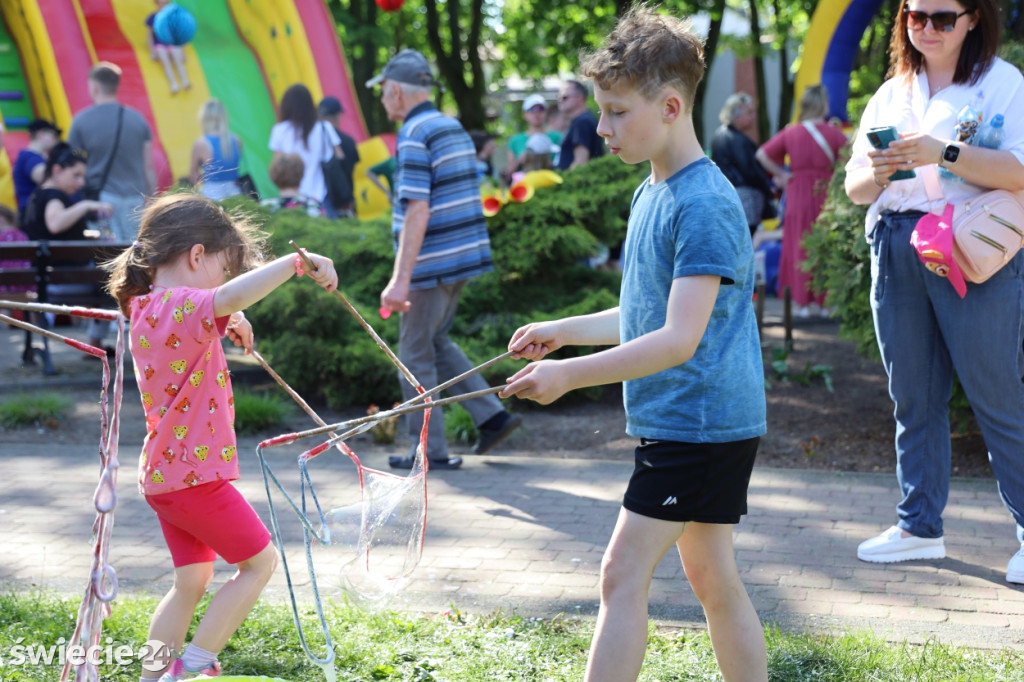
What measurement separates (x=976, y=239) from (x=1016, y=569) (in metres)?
1.20

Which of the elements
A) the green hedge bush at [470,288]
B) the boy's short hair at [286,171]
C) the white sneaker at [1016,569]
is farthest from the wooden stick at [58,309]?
the boy's short hair at [286,171]

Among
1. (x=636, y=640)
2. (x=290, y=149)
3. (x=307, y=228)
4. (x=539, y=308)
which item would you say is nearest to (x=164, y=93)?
(x=290, y=149)

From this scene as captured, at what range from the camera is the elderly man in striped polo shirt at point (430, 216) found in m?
5.67

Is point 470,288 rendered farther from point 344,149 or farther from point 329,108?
point 329,108

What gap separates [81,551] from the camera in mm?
4617

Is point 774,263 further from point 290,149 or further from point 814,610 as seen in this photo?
point 814,610

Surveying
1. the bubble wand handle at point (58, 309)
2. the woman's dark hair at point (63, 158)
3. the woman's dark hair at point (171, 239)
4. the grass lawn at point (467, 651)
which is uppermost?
the woman's dark hair at point (63, 158)

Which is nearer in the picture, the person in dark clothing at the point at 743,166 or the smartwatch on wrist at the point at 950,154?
the smartwatch on wrist at the point at 950,154

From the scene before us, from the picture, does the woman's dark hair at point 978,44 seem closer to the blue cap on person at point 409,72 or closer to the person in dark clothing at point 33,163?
the blue cap on person at point 409,72

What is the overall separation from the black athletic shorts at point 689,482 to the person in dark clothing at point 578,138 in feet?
25.2

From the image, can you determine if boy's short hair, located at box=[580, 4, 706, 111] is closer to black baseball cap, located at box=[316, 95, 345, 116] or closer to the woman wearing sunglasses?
the woman wearing sunglasses

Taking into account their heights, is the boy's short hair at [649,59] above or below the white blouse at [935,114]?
above

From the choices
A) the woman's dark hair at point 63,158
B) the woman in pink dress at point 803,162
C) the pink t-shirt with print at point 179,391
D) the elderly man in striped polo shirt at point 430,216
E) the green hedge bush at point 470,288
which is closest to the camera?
the pink t-shirt with print at point 179,391

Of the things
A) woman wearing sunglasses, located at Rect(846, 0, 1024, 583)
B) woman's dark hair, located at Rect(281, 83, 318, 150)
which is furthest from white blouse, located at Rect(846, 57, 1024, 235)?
woman's dark hair, located at Rect(281, 83, 318, 150)
